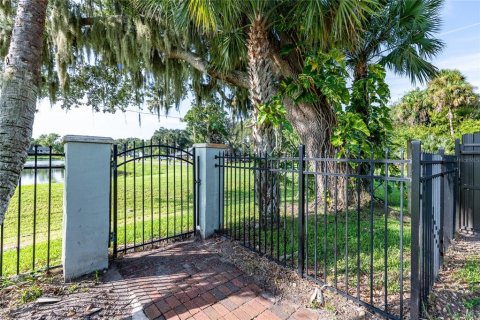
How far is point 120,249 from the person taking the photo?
12.3ft

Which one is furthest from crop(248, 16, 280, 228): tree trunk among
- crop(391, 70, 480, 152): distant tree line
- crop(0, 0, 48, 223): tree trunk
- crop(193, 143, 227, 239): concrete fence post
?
crop(391, 70, 480, 152): distant tree line

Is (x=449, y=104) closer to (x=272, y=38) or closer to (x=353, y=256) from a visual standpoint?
(x=272, y=38)

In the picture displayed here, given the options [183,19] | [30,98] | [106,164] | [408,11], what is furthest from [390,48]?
[30,98]

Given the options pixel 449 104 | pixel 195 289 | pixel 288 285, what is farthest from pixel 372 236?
pixel 449 104

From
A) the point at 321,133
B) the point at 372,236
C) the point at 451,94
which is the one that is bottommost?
the point at 372,236

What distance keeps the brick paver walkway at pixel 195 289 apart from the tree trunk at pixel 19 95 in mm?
1591

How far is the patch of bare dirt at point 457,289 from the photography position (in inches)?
91.6

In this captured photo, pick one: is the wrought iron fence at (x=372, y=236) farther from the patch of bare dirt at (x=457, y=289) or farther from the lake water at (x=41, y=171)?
the lake water at (x=41, y=171)

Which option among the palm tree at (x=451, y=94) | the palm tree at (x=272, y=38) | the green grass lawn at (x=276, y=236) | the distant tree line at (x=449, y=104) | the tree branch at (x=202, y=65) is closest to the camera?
the green grass lawn at (x=276, y=236)

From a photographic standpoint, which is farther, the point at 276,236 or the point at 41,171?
the point at 41,171

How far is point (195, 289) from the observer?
9.31 feet

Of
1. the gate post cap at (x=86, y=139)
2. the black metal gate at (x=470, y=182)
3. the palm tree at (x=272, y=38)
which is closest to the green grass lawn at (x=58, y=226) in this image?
the gate post cap at (x=86, y=139)

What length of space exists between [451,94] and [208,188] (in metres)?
17.6

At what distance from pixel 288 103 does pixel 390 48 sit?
107 inches
